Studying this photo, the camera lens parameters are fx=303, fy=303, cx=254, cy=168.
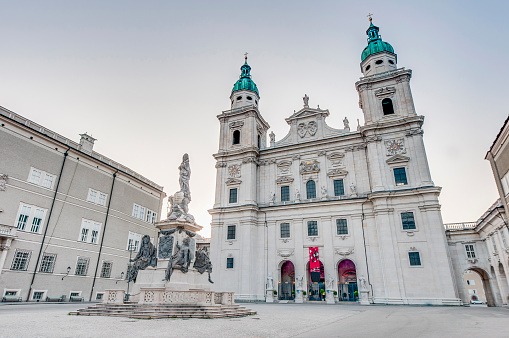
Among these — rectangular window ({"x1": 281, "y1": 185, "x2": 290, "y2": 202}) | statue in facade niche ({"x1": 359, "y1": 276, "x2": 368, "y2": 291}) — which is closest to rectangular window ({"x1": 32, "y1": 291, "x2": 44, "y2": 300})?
rectangular window ({"x1": 281, "y1": 185, "x2": 290, "y2": 202})

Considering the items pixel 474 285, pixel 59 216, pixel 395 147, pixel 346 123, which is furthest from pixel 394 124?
pixel 474 285

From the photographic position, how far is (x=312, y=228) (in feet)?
110

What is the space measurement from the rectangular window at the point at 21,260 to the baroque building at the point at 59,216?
7cm

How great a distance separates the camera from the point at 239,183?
3797 centimetres

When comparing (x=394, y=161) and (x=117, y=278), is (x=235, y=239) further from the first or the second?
(x=394, y=161)

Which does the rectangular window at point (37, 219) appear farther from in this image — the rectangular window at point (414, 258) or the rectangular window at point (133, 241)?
the rectangular window at point (414, 258)

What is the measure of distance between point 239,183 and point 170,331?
96.4ft

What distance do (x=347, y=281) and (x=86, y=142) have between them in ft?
106

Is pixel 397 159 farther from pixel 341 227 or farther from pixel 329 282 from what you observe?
pixel 329 282

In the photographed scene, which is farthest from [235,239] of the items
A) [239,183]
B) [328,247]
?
[328,247]

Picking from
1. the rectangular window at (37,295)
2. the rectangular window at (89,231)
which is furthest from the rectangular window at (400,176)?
the rectangular window at (37,295)

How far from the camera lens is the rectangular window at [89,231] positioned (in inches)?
1171

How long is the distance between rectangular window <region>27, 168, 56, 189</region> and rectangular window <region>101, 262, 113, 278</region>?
984cm

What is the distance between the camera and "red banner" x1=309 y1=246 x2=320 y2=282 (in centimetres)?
3117
